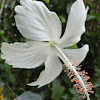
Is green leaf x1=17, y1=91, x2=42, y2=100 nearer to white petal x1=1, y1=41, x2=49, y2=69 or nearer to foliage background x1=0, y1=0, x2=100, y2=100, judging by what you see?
foliage background x1=0, y1=0, x2=100, y2=100

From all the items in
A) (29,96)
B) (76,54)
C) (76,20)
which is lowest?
(29,96)

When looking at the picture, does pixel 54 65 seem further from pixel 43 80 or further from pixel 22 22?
pixel 22 22

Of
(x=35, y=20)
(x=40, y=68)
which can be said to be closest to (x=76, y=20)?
(x=35, y=20)

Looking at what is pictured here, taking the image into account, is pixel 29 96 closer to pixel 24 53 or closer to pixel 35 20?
pixel 24 53

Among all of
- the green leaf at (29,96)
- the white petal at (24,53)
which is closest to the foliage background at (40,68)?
the green leaf at (29,96)

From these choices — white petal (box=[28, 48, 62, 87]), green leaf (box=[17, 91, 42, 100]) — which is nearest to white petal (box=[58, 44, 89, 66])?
white petal (box=[28, 48, 62, 87])

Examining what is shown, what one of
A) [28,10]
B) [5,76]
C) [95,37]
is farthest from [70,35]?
[95,37]
